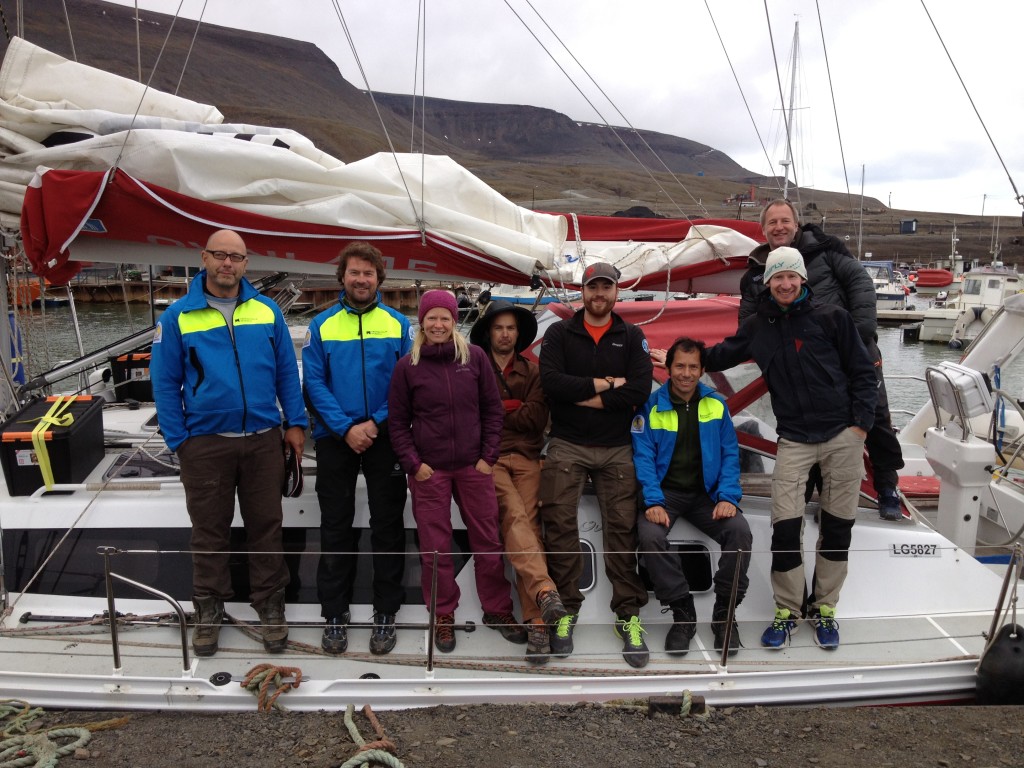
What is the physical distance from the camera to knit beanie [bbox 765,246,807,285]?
135 inches

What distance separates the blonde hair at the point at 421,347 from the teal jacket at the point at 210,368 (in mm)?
625

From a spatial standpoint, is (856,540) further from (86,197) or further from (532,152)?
(532,152)

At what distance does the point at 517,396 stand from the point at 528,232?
1334mm

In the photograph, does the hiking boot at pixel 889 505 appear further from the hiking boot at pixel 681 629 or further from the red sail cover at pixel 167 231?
the red sail cover at pixel 167 231

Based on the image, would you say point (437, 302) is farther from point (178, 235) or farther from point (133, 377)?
point (133, 377)

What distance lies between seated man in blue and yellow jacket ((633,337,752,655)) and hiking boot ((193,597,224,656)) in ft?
6.39

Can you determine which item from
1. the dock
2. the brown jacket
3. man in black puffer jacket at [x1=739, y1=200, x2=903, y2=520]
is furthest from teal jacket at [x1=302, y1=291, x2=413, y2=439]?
the dock

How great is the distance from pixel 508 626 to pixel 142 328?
10867 mm

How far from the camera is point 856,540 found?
A: 12.8 ft

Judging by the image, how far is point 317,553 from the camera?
10.2 feet

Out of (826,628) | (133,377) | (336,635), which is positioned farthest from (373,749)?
(133,377)

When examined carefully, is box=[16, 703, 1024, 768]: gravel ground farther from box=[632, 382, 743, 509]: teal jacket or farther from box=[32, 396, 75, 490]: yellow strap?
box=[32, 396, 75, 490]: yellow strap

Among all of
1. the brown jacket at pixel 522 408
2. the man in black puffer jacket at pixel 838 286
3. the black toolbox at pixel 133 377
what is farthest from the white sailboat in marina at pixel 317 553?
the black toolbox at pixel 133 377

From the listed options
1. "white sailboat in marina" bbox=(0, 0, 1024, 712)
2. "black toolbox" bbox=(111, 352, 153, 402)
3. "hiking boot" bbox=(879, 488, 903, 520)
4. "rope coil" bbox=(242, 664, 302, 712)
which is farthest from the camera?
"black toolbox" bbox=(111, 352, 153, 402)
